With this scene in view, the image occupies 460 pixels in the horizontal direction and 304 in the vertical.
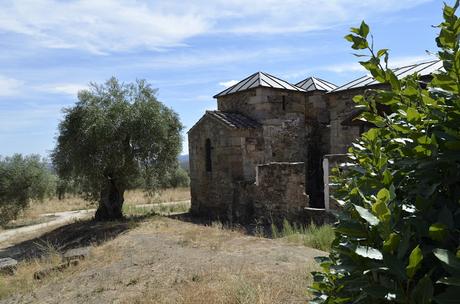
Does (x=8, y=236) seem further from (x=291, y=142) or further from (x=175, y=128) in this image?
(x=291, y=142)

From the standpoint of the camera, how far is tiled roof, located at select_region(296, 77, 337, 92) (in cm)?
1676

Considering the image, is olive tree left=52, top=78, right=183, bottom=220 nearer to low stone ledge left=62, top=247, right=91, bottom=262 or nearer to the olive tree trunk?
the olive tree trunk

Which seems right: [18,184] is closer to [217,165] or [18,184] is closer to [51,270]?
[217,165]

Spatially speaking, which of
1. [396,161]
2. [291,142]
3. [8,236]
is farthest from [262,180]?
[396,161]

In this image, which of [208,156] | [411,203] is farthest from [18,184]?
[411,203]

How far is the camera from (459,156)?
1327 mm

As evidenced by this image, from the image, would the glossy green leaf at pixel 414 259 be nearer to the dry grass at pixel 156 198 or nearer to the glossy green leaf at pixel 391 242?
the glossy green leaf at pixel 391 242

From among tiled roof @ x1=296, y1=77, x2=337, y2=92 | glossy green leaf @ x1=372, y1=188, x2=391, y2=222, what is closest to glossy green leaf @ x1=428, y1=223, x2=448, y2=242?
glossy green leaf @ x1=372, y1=188, x2=391, y2=222

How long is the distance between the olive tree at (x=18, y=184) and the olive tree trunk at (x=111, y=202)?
22.9 ft

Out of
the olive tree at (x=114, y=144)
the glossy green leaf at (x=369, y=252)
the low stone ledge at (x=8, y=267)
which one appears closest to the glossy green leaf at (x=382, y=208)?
the glossy green leaf at (x=369, y=252)

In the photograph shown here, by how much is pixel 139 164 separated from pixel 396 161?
527 inches

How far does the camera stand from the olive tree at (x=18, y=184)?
19469mm

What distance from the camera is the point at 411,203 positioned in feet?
4.82

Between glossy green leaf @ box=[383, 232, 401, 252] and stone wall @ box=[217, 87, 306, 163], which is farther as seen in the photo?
stone wall @ box=[217, 87, 306, 163]
